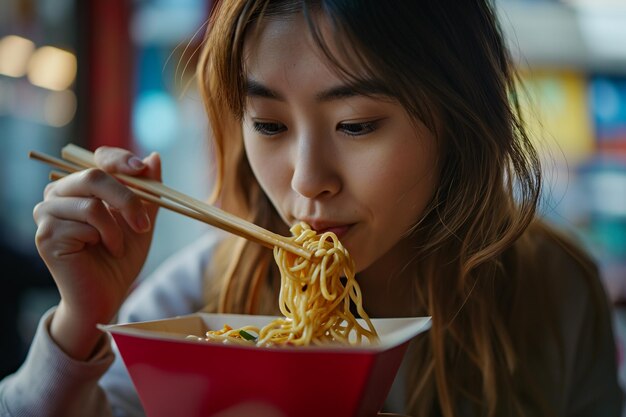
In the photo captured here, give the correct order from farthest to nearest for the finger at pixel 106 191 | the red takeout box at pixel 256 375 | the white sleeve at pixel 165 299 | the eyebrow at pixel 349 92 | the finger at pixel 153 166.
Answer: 1. the white sleeve at pixel 165 299
2. the finger at pixel 153 166
3. the finger at pixel 106 191
4. the eyebrow at pixel 349 92
5. the red takeout box at pixel 256 375

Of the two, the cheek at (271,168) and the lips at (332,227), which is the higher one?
the cheek at (271,168)

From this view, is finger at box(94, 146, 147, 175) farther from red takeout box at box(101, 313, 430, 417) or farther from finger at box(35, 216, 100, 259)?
red takeout box at box(101, 313, 430, 417)

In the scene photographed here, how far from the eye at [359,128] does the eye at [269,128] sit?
102mm

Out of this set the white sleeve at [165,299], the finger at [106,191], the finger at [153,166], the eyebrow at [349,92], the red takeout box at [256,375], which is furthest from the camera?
the white sleeve at [165,299]

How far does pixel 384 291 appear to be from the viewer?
1.37m

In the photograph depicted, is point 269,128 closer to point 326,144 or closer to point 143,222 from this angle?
point 326,144

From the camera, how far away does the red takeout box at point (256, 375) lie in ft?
2.45

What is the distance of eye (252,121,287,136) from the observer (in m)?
1.05

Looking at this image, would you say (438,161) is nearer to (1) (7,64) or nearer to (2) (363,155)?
(2) (363,155)

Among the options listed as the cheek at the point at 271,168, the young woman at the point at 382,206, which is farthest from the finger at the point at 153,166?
the cheek at the point at 271,168

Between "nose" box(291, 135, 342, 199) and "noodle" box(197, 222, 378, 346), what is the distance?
0.08 metres

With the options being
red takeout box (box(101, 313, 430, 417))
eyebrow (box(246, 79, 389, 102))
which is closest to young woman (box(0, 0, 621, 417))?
eyebrow (box(246, 79, 389, 102))

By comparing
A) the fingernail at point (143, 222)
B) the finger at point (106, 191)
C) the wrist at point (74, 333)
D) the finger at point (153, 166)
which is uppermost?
the finger at point (153, 166)

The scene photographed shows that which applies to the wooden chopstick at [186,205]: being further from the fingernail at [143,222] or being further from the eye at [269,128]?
the eye at [269,128]
